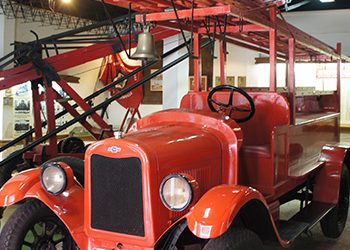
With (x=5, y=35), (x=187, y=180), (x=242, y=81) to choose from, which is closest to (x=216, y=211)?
(x=187, y=180)

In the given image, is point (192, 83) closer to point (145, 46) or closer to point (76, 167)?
point (145, 46)

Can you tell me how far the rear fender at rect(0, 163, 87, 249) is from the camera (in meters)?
2.75

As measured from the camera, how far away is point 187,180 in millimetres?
2342

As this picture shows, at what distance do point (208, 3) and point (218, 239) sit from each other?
5.99 feet

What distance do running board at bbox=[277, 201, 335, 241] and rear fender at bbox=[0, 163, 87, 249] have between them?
1.43 meters

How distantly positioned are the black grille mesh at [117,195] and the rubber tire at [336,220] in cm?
245

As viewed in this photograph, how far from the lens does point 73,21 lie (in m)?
11.4

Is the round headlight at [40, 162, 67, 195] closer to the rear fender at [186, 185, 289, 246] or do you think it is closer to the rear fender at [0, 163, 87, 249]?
the rear fender at [0, 163, 87, 249]

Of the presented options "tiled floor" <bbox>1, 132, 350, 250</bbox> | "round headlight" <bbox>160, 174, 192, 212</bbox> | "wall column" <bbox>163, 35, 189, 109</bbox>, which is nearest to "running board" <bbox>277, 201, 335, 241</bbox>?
"tiled floor" <bbox>1, 132, 350, 250</bbox>

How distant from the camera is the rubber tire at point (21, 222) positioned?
2.76 metres

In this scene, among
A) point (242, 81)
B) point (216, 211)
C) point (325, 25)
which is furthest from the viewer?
point (325, 25)

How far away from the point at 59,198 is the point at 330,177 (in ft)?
8.80

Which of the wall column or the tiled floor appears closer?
the tiled floor

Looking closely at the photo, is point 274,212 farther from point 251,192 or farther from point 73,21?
point 73,21
